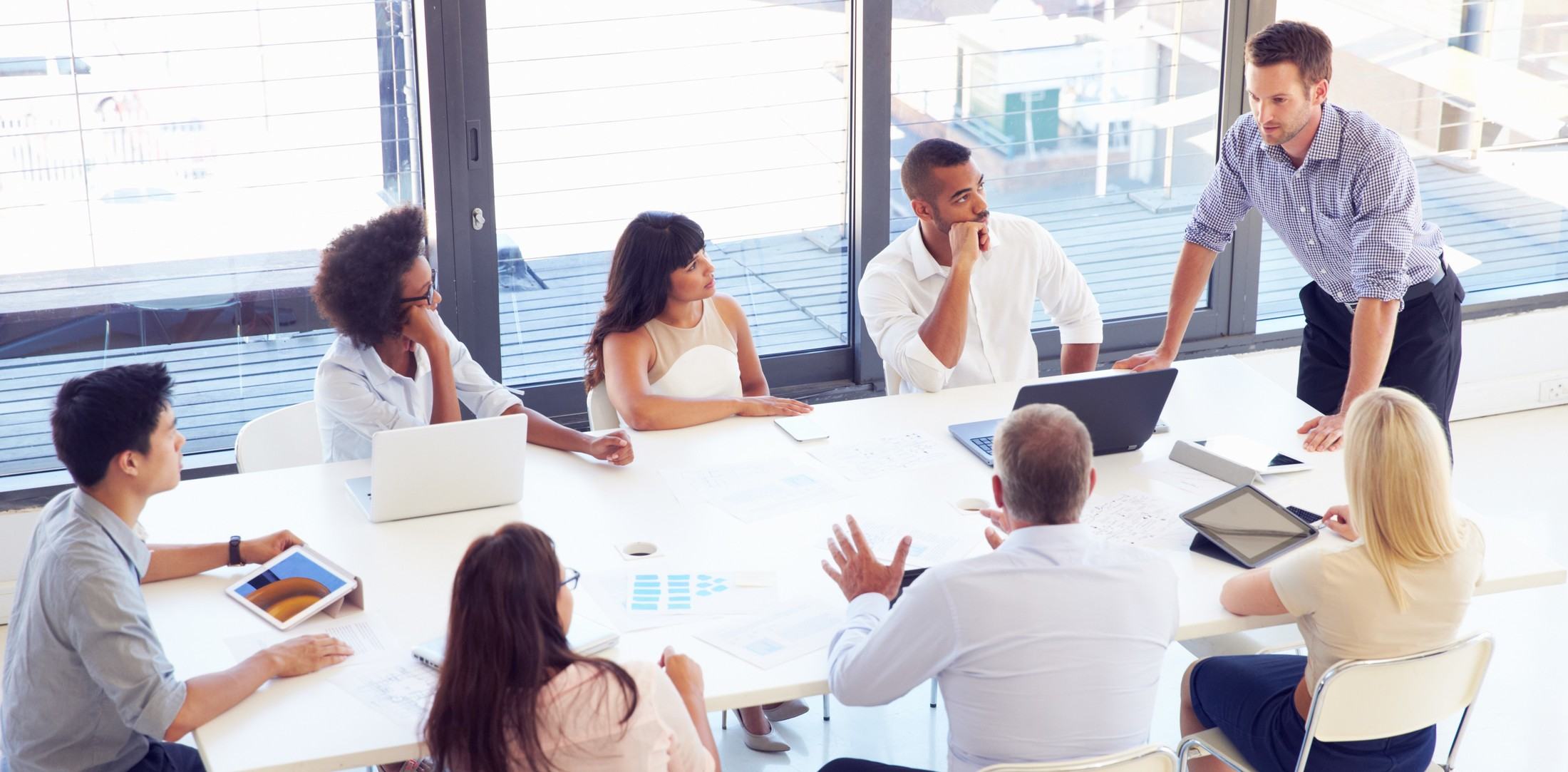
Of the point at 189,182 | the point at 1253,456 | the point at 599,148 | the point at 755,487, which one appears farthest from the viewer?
the point at 599,148

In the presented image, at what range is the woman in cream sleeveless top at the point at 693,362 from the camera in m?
3.62

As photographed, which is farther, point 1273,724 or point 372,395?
point 372,395

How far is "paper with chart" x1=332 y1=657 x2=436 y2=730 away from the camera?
7.31ft

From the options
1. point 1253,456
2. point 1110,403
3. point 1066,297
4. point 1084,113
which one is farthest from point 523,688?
point 1084,113

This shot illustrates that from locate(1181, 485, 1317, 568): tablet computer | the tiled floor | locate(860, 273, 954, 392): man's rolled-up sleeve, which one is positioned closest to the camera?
locate(1181, 485, 1317, 568): tablet computer

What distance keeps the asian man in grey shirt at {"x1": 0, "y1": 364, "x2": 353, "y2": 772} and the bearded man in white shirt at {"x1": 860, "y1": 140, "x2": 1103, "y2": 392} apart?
1.83 meters

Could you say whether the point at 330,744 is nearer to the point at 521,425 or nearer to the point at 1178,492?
the point at 521,425

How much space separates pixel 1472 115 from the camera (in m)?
5.52

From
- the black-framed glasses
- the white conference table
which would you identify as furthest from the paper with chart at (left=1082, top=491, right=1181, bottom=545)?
the black-framed glasses

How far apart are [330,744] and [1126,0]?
3811mm

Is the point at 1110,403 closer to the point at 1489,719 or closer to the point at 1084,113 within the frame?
the point at 1489,719

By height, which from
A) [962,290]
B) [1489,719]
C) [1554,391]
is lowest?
[1489,719]

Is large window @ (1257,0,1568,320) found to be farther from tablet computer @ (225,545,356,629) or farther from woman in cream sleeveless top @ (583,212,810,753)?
tablet computer @ (225,545,356,629)

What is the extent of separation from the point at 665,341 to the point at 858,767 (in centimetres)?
141
